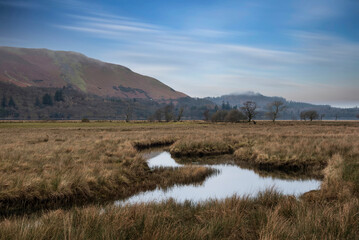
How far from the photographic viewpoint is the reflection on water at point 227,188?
1025 cm

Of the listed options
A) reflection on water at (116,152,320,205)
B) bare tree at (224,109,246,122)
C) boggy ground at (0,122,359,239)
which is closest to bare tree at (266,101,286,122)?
bare tree at (224,109,246,122)

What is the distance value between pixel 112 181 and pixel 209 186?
462 centimetres

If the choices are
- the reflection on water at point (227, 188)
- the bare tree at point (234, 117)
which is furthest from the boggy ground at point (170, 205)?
the bare tree at point (234, 117)

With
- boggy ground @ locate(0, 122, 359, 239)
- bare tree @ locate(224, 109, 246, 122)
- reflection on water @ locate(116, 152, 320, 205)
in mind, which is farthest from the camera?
bare tree @ locate(224, 109, 246, 122)

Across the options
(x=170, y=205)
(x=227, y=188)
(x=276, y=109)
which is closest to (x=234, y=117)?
(x=276, y=109)

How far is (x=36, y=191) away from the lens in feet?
30.8

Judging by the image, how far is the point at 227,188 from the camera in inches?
469

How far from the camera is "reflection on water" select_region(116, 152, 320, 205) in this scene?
33.6ft

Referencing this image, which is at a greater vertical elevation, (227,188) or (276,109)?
(276,109)

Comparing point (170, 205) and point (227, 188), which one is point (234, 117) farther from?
point (170, 205)

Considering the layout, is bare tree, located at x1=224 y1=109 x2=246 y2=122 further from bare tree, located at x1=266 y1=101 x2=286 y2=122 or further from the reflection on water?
the reflection on water

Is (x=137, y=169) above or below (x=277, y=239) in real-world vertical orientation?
below

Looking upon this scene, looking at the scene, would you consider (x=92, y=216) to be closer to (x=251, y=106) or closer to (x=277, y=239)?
(x=277, y=239)

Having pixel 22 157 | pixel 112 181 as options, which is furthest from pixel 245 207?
pixel 22 157
